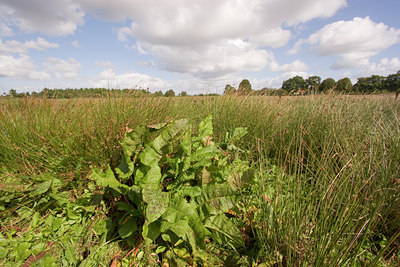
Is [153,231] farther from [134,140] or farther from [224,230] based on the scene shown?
[134,140]

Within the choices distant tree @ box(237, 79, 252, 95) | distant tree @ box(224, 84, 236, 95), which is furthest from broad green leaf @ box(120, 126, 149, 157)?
distant tree @ box(237, 79, 252, 95)

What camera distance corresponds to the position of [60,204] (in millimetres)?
1479

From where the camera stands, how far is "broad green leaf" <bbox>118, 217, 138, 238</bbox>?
1240 millimetres

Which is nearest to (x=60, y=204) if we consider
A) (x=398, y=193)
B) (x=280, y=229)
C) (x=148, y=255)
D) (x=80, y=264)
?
(x=80, y=264)

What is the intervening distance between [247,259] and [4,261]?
151 centimetres

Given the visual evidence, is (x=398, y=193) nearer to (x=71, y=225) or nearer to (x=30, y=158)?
(x=71, y=225)

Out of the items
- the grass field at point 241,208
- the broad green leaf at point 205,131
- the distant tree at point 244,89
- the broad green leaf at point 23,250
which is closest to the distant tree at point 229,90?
the distant tree at point 244,89

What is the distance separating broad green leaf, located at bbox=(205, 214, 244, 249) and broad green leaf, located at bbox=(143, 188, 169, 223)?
1.29ft

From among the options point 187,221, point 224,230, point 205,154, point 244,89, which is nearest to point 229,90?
point 244,89

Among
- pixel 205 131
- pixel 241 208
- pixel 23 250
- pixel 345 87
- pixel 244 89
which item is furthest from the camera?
pixel 345 87

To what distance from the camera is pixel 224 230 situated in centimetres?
→ 124

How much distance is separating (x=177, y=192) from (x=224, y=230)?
398 mm

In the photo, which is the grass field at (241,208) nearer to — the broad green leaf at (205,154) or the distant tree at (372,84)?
the broad green leaf at (205,154)

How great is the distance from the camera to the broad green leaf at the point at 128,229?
1240 mm
